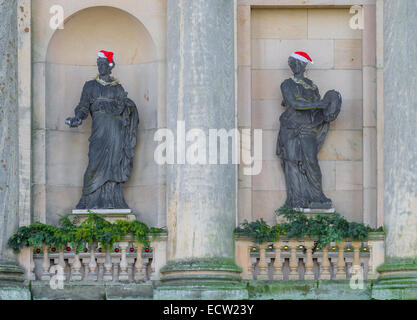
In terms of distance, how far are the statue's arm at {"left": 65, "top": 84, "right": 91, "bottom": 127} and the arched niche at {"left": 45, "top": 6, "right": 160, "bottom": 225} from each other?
1.64 feet

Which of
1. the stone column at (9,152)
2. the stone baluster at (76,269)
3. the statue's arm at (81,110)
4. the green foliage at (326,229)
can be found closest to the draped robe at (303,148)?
the green foliage at (326,229)

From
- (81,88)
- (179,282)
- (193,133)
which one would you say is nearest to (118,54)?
(81,88)

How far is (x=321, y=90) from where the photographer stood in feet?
90.6

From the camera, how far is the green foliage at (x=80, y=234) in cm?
2600

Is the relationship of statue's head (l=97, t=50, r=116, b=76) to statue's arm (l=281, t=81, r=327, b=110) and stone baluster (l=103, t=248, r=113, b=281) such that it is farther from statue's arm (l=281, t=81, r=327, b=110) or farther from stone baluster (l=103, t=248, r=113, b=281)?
stone baluster (l=103, t=248, r=113, b=281)

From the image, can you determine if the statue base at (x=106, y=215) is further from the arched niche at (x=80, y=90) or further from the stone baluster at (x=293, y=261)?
the stone baluster at (x=293, y=261)

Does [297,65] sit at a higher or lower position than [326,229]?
higher

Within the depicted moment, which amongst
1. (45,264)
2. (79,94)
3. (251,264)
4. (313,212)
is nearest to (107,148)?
(79,94)

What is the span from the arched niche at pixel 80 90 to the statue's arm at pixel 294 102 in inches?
84.6

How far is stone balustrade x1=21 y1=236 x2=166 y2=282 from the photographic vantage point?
26.1 meters

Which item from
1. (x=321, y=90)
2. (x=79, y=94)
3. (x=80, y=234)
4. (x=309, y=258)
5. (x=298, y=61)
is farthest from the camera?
(x=79, y=94)

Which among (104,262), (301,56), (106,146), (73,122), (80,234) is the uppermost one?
(301,56)

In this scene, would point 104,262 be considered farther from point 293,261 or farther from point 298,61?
point 298,61

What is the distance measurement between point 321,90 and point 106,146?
3735 millimetres
